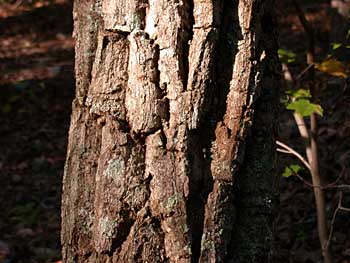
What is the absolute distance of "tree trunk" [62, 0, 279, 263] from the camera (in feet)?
8.22

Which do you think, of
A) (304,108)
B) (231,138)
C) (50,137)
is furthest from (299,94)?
(50,137)

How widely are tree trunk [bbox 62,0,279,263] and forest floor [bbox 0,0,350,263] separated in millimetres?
1523

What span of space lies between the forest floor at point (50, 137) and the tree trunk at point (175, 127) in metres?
1.52

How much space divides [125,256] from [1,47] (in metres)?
9.41

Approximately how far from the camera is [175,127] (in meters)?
2.54

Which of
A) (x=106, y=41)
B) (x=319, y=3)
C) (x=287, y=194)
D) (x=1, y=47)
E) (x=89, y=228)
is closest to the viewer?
(x=106, y=41)

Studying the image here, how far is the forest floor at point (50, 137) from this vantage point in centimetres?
554

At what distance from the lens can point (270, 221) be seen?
2.73m

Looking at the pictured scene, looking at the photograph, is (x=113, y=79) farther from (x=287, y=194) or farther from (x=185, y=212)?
(x=287, y=194)

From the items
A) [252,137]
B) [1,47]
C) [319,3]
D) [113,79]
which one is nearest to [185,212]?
[252,137]

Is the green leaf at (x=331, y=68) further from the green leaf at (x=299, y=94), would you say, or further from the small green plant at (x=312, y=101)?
the green leaf at (x=299, y=94)

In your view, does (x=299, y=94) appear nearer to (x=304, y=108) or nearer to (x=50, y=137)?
(x=304, y=108)

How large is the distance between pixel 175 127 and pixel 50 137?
20.2 ft

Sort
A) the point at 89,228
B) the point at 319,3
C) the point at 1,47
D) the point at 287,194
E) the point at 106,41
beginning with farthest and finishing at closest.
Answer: the point at 1,47, the point at 319,3, the point at 287,194, the point at 89,228, the point at 106,41
